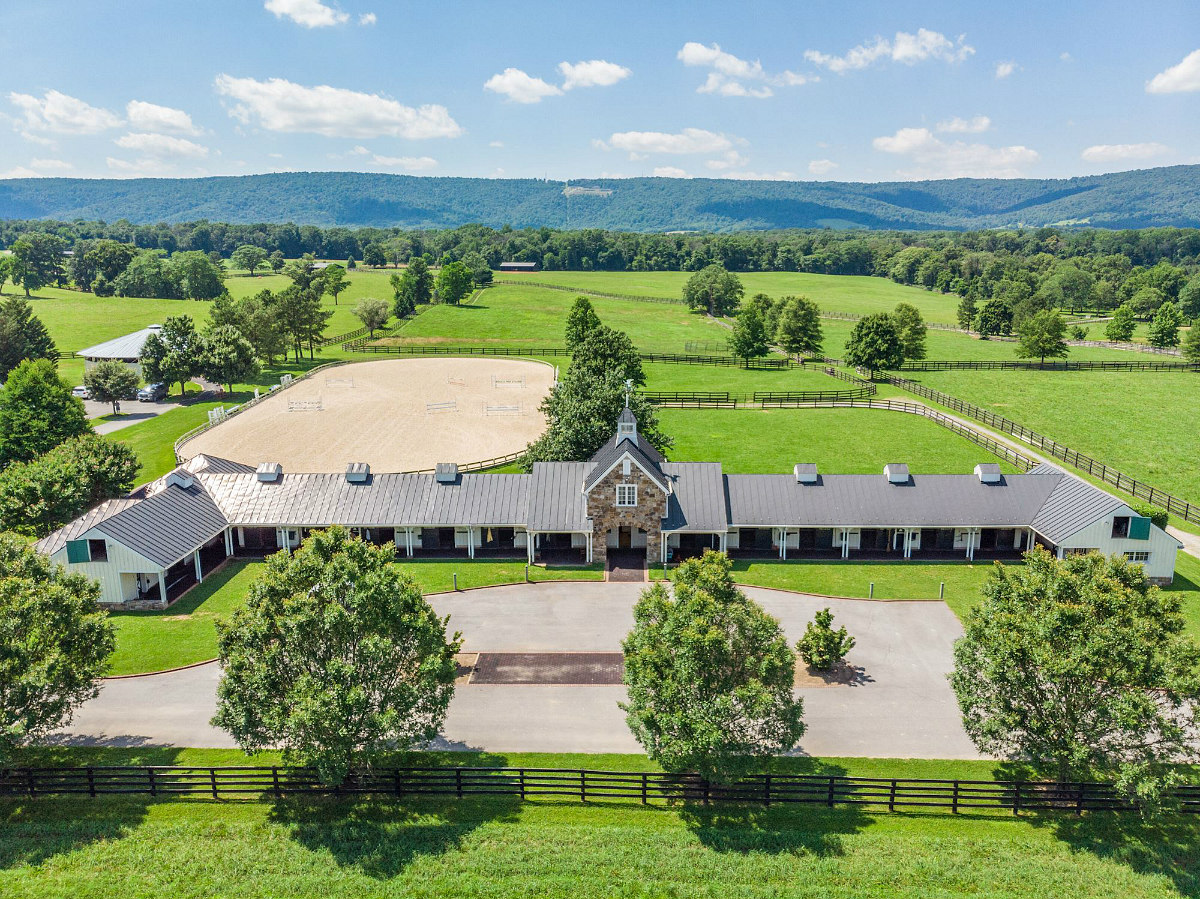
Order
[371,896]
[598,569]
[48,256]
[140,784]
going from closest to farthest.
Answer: [371,896] < [140,784] < [598,569] < [48,256]

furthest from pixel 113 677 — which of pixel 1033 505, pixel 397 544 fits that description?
pixel 1033 505

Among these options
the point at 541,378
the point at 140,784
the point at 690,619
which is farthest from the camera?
the point at 541,378

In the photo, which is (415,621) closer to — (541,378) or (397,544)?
(397,544)

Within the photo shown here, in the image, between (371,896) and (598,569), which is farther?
(598,569)

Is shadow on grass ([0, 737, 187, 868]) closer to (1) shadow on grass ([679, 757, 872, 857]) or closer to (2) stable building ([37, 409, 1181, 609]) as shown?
(1) shadow on grass ([679, 757, 872, 857])

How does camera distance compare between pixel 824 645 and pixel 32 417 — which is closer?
pixel 824 645

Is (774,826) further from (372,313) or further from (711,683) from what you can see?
(372,313)

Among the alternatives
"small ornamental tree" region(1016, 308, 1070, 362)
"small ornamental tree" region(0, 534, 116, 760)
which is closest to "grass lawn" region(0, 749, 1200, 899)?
"small ornamental tree" region(0, 534, 116, 760)

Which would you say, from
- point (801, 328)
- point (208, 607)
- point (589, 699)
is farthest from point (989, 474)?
point (801, 328)
